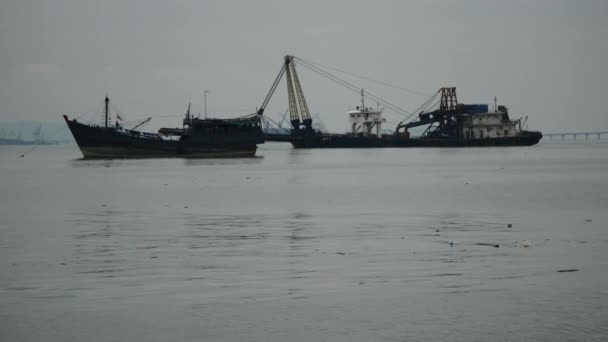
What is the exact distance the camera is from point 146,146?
107 meters

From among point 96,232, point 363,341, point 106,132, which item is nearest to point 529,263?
point 363,341

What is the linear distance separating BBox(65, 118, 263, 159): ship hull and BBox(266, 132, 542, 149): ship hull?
59.0 meters

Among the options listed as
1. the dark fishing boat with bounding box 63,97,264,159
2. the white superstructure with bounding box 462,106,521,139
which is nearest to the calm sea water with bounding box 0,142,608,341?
the dark fishing boat with bounding box 63,97,264,159

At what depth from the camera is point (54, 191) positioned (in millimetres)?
50969

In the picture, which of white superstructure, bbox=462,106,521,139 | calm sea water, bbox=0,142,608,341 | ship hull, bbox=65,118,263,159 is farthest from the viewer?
white superstructure, bbox=462,106,521,139

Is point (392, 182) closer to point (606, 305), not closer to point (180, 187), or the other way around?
point (180, 187)

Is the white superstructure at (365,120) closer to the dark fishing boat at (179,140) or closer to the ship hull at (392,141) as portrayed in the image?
the ship hull at (392,141)

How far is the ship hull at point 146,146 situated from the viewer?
103125mm

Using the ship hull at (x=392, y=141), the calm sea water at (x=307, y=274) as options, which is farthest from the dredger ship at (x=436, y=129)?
the calm sea water at (x=307, y=274)

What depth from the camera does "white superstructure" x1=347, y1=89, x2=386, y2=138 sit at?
178962 millimetres

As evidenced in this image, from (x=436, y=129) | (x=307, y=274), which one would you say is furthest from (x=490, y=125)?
(x=307, y=274)

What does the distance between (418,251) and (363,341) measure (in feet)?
28.1

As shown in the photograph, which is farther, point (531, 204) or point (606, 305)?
point (531, 204)

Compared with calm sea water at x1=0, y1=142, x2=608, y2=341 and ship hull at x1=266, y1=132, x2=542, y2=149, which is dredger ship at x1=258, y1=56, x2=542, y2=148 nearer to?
ship hull at x1=266, y1=132, x2=542, y2=149
